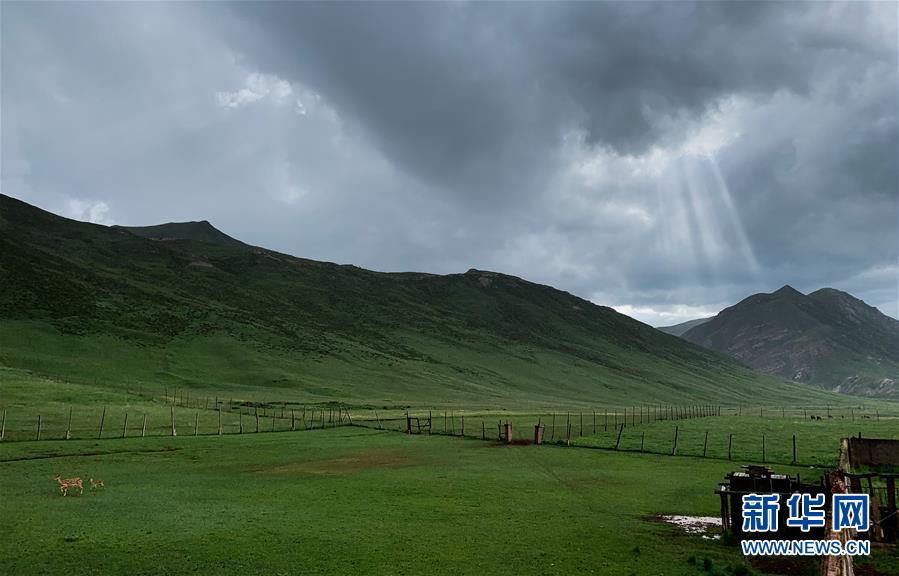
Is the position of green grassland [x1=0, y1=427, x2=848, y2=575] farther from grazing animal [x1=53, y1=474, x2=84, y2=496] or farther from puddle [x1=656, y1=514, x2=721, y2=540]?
puddle [x1=656, y1=514, x2=721, y2=540]

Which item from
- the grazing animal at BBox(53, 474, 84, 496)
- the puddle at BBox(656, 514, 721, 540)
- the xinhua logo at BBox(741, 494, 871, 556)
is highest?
the xinhua logo at BBox(741, 494, 871, 556)

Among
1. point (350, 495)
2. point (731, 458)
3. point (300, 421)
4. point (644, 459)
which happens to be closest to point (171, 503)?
point (350, 495)

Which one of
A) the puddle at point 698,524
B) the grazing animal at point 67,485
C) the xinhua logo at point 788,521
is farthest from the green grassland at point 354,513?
the xinhua logo at point 788,521

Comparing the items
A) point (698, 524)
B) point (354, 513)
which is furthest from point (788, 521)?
point (354, 513)

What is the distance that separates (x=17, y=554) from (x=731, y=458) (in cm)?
4255

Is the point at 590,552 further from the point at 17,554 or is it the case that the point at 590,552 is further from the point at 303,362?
the point at 303,362

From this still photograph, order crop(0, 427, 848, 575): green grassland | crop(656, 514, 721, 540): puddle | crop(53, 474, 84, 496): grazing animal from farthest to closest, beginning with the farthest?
crop(53, 474, 84, 496): grazing animal, crop(656, 514, 721, 540): puddle, crop(0, 427, 848, 575): green grassland

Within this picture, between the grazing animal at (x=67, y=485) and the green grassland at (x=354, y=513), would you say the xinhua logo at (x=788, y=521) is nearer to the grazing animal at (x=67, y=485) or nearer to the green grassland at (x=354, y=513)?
the green grassland at (x=354, y=513)

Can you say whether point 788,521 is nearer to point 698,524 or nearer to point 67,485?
point 698,524

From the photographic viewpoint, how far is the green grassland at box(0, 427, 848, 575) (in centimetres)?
1672

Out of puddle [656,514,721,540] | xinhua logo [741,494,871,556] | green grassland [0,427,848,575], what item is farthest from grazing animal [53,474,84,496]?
xinhua logo [741,494,871,556]

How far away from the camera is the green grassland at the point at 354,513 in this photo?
1672 cm

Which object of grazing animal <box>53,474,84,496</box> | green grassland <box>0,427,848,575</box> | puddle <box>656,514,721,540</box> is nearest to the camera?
green grassland <box>0,427,848,575</box>

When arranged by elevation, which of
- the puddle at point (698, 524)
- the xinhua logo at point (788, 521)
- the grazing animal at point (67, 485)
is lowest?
the grazing animal at point (67, 485)
